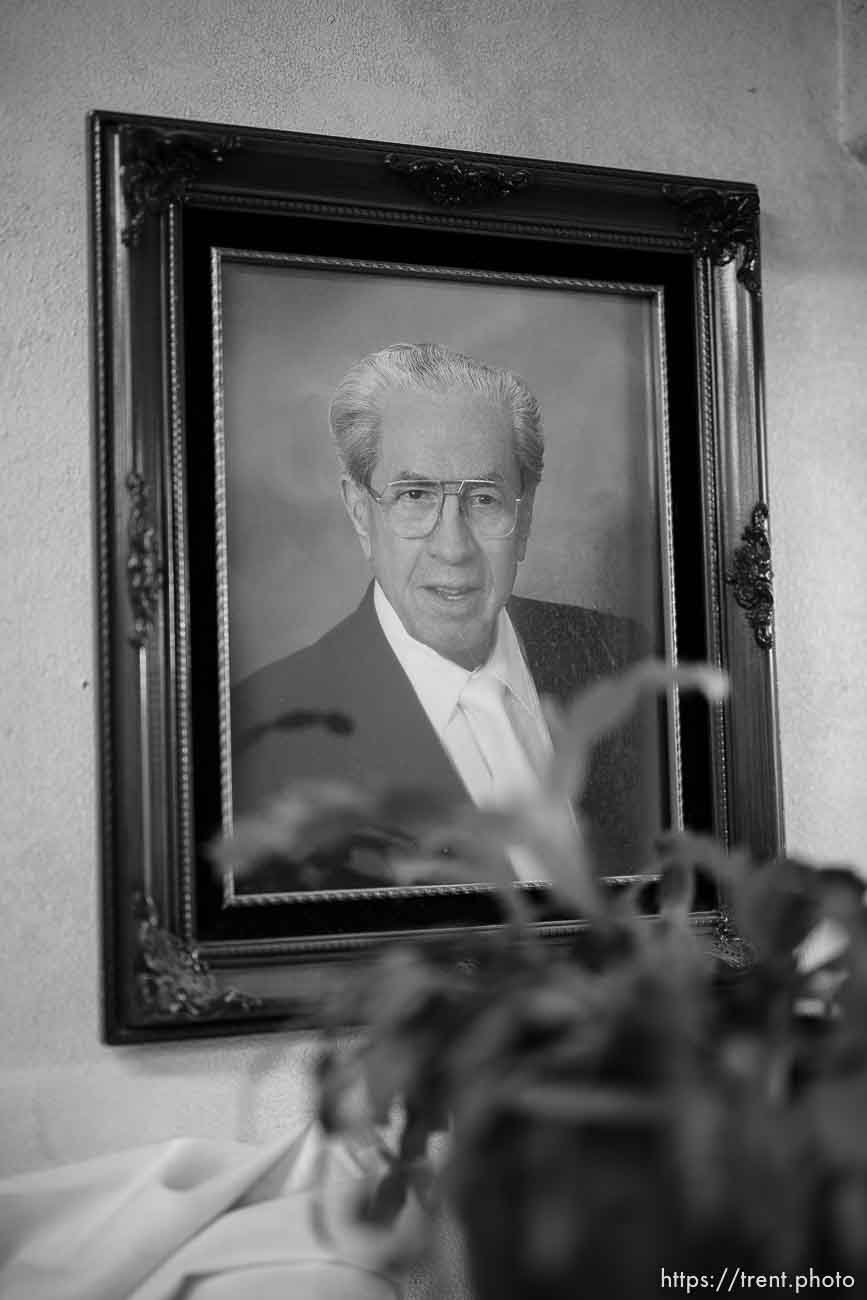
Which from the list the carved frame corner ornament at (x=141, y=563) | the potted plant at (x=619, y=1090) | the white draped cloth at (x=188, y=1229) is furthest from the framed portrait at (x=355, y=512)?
the potted plant at (x=619, y=1090)

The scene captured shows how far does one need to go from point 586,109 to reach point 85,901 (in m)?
1.26

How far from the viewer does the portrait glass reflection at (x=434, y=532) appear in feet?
5.96

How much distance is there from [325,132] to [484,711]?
785 millimetres

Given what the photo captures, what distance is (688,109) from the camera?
2.10 m

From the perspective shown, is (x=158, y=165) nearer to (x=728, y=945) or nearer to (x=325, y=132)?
(x=325, y=132)

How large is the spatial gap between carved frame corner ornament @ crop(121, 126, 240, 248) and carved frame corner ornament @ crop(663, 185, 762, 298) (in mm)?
637

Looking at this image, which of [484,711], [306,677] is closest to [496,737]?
[484,711]

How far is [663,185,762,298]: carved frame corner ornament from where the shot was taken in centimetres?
203

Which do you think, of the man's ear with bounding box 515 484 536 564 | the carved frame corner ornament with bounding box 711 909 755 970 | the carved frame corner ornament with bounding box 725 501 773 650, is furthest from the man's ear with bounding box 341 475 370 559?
the carved frame corner ornament with bounding box 711 909 755 970

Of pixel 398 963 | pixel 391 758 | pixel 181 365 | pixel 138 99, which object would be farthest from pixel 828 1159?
pixel 138 99

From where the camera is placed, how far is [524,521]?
195 centimetres

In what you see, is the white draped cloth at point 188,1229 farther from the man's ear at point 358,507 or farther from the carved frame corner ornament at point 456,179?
the carved frame corner ornament at point 456,179

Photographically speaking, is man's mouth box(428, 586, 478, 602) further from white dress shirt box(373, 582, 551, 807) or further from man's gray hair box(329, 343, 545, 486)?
man's gray hair box(329, 343, 545, 486)

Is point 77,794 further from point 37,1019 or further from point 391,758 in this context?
point 391,758
